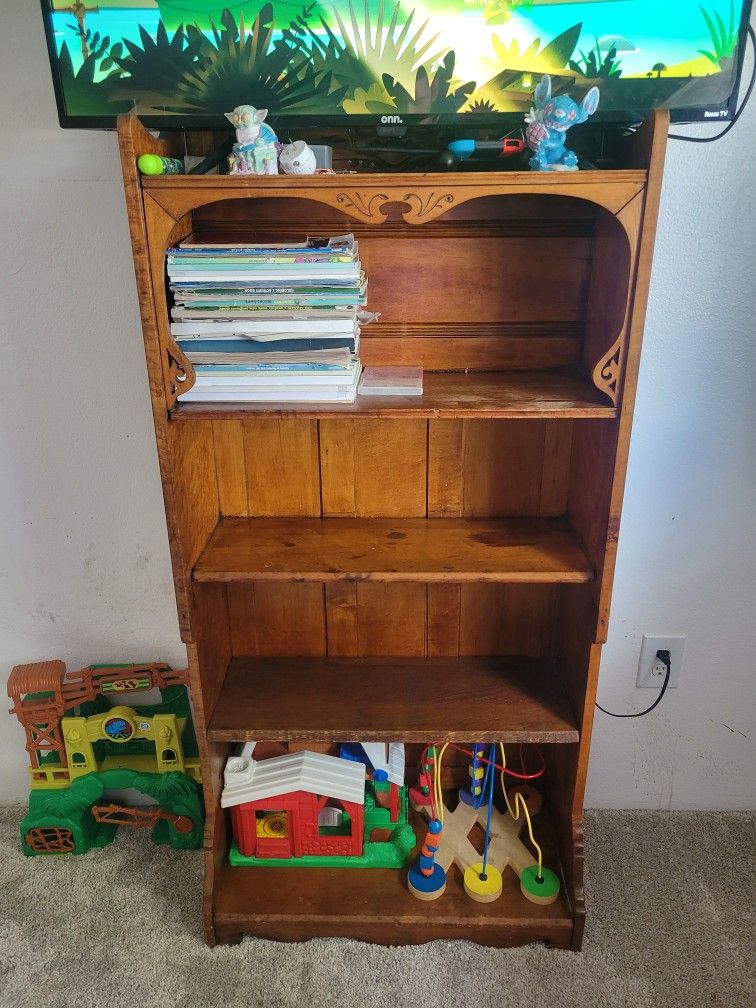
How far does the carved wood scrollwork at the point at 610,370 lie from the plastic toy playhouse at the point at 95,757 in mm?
1044

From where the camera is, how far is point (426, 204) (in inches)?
41.6

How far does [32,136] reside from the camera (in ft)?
4.33

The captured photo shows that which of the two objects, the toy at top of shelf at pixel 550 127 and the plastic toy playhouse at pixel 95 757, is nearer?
the toy at top of shelf at pixel 550 127

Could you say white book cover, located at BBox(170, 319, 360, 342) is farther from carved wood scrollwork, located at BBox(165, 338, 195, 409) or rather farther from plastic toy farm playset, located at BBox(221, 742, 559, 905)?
plastic toy farm playset, located at BBox(221, 742, 559, 905)

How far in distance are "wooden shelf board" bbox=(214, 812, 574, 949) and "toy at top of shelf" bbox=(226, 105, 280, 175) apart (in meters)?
1.27

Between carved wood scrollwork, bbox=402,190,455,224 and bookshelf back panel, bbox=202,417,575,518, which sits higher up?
carved wood scrollwork, bbox=402,190,455,224

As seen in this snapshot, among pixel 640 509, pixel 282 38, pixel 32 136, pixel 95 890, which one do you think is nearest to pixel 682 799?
pixel 640 509

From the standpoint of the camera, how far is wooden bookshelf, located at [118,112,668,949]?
1222 mm

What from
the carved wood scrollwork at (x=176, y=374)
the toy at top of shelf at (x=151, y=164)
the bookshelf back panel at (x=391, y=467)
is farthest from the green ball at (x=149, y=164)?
the bookshelf back panel at (x=391, y=467)

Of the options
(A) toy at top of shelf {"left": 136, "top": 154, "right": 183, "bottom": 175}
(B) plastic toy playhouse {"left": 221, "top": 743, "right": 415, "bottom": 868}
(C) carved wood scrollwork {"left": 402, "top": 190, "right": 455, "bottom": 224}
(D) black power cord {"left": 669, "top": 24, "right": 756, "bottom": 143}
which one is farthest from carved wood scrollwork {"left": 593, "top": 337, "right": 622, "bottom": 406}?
(B) plastic toy playhouse {"left": 221, "top": 743, "right": 415, "bottom": 868}

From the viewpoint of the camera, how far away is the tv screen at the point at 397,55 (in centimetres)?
117

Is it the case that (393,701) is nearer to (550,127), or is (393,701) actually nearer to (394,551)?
(394,551)

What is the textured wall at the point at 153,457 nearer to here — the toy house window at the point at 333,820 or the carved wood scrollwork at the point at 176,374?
the carved wood scrollwork at the point at 176,374

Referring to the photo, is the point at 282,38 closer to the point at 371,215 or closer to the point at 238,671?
the point at 371,215
